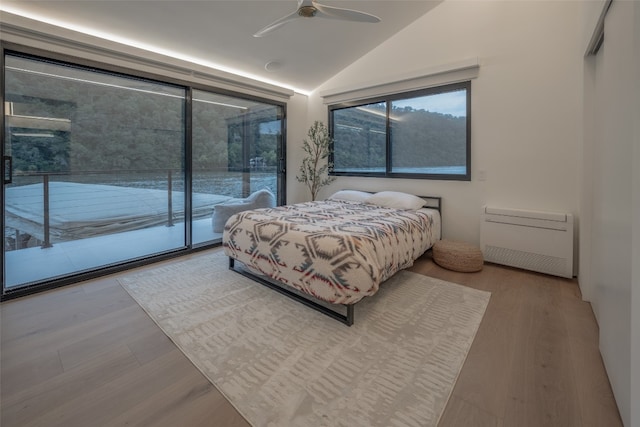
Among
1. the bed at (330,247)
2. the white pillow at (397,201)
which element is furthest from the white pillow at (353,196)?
the bed at (330,247)

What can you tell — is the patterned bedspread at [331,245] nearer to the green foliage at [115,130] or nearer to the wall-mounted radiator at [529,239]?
the wall-mounted radiator at [529,239]

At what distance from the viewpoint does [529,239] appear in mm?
3150

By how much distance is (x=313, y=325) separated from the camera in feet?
7.11

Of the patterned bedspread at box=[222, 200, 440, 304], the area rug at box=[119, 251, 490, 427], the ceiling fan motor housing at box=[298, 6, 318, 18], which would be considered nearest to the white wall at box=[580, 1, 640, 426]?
the area rug at box=[119, 251, 490, 427]

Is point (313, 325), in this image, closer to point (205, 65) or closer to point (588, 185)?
point (588, 185)

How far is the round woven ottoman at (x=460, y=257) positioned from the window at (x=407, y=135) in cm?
97

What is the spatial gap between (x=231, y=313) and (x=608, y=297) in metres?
2.47

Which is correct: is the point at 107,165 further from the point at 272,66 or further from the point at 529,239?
the point at 529,239

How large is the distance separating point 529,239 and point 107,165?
4757mm

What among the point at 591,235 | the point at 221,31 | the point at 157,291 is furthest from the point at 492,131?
the point at 157,291

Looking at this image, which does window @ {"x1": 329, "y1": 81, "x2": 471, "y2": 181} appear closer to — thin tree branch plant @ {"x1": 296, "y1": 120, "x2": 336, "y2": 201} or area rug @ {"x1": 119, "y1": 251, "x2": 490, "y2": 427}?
thin tree branch plant @ {"x1": 296, "y1": 120, "x2": 336, "y2": 201}

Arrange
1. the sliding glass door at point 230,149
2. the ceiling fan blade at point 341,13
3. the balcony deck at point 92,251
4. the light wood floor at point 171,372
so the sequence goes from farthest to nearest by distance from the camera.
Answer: the sliding glass door at point 230,149 → the balcony deck at point 92,251 → the ceiling fan blade at point 341,13 → the light wood floor at point 171,372

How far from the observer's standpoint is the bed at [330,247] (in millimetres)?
2119

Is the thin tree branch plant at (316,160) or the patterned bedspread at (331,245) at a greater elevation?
the thin tree branch plant at (316,160)
